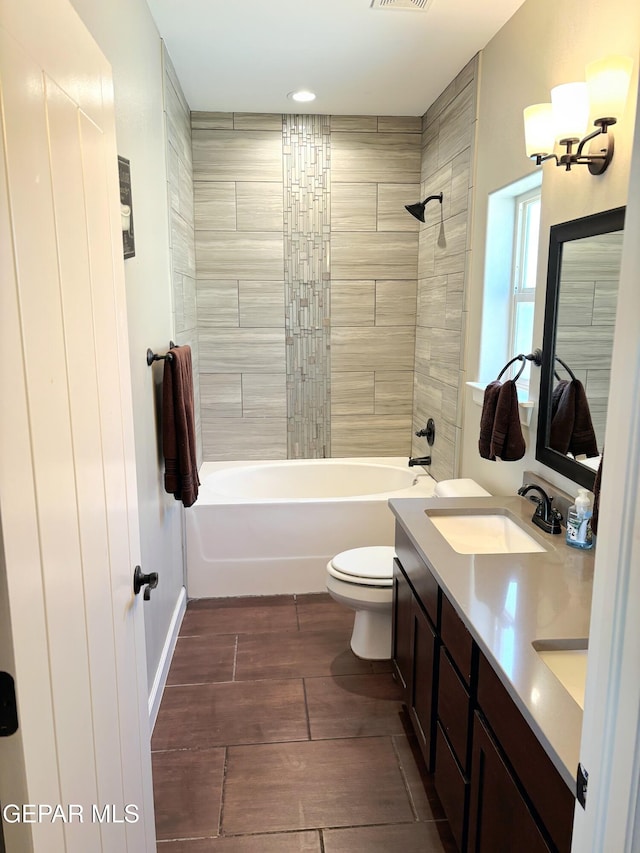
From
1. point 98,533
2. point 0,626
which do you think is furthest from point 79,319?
point 0,626

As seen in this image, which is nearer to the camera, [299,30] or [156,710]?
[156,710]

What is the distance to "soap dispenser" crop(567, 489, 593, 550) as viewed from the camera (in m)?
1.94

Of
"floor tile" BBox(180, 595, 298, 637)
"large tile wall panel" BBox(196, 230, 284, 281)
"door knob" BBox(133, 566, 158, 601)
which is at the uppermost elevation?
"large tile wall panel" BBox(196, 230, 284, 281)

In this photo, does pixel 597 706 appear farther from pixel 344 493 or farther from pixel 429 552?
pixel 344 493

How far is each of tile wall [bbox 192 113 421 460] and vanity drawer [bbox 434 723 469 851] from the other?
2576 mm

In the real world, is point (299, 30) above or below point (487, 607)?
above

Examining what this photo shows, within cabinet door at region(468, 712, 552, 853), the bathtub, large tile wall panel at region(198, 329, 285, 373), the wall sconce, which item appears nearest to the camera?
cabinet door at region(468, 712, 552, 853)

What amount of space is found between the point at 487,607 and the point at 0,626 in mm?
1176

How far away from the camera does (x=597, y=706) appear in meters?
0.80

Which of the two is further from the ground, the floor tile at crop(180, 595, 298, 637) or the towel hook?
the towel hook

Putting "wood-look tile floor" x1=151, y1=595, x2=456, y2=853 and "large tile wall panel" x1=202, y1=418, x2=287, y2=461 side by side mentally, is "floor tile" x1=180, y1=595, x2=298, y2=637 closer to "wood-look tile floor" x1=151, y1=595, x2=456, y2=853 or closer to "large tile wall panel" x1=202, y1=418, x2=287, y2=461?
"wood-look tile floor" x1=151, y1=595, x2=456, y2=853

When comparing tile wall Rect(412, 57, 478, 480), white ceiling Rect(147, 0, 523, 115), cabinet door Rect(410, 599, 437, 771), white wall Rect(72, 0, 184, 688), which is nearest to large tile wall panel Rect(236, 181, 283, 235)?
white ceiling Rect(147, 0, 523, 115)

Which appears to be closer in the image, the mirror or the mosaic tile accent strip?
the mirror

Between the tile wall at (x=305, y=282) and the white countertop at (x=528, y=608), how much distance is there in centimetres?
202
